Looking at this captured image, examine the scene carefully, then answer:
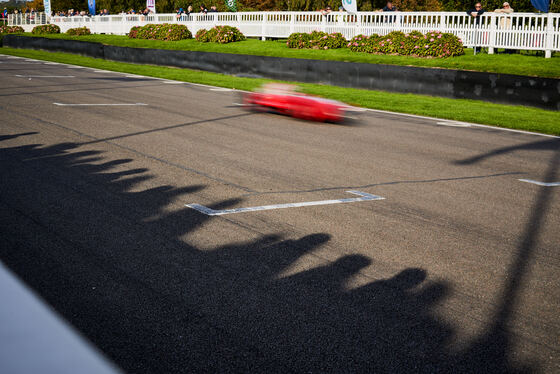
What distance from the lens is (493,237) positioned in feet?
19.0

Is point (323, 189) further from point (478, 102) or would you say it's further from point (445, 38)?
point (445, 38)

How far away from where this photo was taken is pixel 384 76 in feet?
62.2

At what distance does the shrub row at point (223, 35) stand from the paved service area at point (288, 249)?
26.1m

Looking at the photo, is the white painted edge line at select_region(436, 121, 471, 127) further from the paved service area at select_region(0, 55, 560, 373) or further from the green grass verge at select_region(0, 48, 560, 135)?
the paved service area at select_region(0, 55, 560, 373)

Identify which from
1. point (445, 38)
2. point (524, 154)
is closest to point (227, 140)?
point (524, 154)

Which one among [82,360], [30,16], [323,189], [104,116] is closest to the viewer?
[82,360]

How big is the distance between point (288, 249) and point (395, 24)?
23666 millimetres

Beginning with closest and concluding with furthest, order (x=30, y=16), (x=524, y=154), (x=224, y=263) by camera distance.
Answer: (x=224, y=263) < (x=524, y=154) < (x=30, y=16)

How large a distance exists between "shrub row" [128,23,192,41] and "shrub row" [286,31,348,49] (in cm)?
1174

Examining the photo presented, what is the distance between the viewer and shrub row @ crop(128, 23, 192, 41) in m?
39.4

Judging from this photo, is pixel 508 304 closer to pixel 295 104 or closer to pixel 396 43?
pixel 295 104

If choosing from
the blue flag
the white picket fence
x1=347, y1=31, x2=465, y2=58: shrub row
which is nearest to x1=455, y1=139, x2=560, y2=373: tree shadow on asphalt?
the white picket fence

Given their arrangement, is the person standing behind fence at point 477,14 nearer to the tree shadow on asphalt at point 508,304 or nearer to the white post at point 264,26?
the white post at point 264,26

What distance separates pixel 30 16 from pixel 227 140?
7174cm
